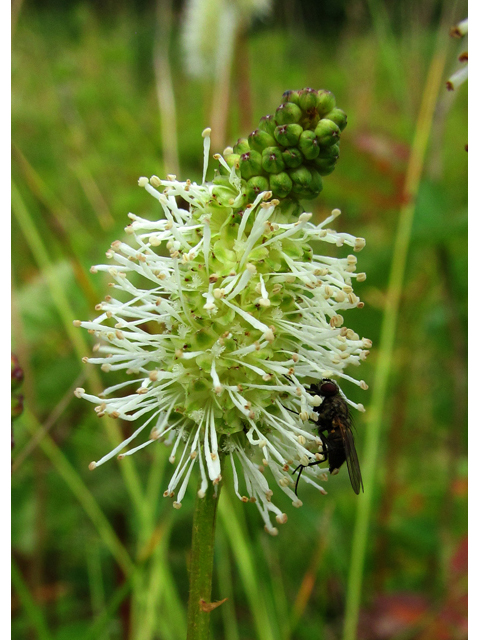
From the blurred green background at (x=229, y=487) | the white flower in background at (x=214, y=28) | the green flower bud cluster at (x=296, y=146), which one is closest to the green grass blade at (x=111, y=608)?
the blurred green background at (x=229, y=487)

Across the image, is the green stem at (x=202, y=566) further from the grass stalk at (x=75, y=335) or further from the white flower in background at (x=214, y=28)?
the white flower in background at (x=214, y=28)

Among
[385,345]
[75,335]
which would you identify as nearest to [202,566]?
[75,335]

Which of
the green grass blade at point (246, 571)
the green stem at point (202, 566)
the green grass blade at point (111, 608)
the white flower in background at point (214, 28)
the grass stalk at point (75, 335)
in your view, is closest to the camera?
the green stem at point (202, 566)

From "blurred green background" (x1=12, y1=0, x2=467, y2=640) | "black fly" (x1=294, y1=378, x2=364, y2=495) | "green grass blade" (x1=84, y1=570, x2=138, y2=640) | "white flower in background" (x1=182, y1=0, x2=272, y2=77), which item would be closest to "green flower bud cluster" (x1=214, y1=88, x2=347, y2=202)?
"black fly" (x1=294, y1=378, x2=364, y2=495)

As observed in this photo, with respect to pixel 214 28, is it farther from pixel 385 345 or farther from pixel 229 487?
pixel 229 487

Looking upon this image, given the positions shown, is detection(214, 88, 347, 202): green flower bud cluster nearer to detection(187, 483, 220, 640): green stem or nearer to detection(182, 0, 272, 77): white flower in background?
detection(187, 483, 220, 640): green stem

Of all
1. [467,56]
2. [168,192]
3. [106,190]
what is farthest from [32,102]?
[467,56]

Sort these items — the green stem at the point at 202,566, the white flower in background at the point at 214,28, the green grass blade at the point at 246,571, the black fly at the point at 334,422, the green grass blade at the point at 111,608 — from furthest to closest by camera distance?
the white flower in background at the point at 214,28 < the green grass blade at the point at 246,571 < the green grass blade at the point at 111,608 < the black fly at the point at 334,422 < the green stem at the point at 202,566
